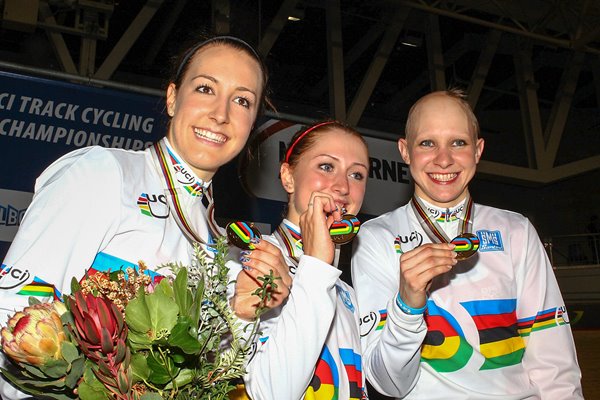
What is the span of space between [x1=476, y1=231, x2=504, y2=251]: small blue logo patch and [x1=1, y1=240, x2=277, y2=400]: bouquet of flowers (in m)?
1.51

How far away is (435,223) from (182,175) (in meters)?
0.98

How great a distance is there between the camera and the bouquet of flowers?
94 cm

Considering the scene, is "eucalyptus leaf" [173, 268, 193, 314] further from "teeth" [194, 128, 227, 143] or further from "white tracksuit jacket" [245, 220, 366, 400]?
"teeth" [194, 128, 227, 143]

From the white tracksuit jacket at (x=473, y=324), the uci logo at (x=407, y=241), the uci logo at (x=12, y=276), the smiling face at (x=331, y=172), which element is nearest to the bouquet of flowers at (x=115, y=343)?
the uci logo at (x=12, y=276)

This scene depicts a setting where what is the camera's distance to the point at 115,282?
41.8 inches

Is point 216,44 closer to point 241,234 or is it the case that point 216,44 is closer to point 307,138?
point 307,138

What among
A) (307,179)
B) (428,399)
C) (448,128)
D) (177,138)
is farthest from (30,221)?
(448,128)

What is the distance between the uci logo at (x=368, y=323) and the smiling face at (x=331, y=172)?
36 cm

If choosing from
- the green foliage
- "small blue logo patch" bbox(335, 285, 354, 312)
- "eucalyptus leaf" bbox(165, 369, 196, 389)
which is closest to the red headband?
"small blue logo patch" bbox(335, 285, 354, 312)

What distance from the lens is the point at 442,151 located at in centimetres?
236

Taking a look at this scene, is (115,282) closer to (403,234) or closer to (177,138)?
(177,138)

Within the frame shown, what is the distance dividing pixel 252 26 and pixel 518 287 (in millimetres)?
9759

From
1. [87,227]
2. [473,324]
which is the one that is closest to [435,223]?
[473,324]

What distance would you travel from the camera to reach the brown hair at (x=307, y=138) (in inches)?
95.9
